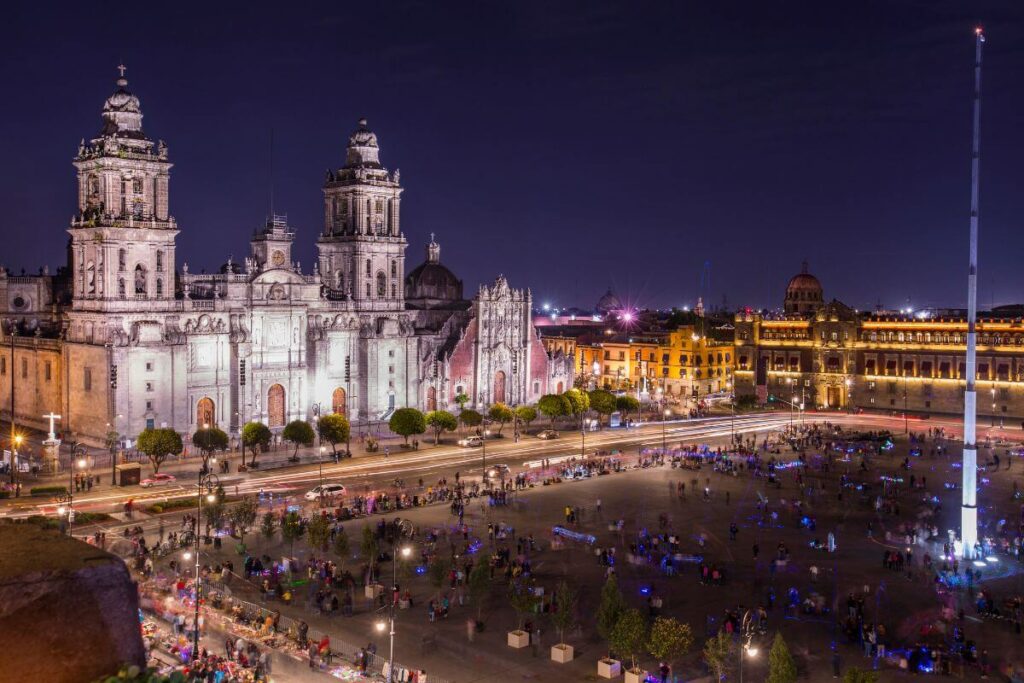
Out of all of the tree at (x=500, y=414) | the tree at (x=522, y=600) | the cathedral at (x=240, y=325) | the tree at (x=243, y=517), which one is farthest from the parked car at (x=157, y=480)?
the tree at (x=522, y=600)

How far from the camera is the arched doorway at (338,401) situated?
92750 millimetres

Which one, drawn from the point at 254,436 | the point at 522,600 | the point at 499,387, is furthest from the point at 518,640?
the point at 499,387

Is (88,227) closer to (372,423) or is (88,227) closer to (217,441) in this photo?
(217,441)

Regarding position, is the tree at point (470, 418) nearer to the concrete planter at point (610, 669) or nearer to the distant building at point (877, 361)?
the distant building at point (877, 361)

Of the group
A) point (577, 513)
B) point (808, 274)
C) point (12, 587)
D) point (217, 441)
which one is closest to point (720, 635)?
point (12, 587)

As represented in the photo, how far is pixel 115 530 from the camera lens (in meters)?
54.2

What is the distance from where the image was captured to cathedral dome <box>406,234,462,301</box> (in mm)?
114000

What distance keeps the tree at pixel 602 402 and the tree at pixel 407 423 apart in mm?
21441

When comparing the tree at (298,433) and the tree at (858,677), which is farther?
the tree at (298,433)

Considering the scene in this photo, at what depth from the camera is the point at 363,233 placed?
315ft

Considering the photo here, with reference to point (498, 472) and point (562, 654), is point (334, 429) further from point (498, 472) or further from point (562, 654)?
point (562, 654)

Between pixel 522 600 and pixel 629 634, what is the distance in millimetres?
5924

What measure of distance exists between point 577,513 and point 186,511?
22243 millimetres

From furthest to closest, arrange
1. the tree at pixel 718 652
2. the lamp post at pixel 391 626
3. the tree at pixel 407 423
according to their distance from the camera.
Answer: the tree at pixel 407 423, the tree at pixel 718 652, the lamp post at pixel 391 626
